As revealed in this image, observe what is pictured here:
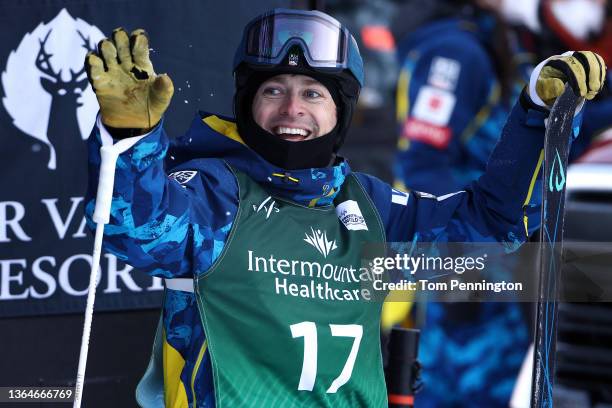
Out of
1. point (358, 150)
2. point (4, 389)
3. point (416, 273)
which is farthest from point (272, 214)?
point (358, 150)

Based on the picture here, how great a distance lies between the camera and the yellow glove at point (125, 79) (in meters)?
2.54

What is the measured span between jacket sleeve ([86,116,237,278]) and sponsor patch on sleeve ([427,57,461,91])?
11.3 feet

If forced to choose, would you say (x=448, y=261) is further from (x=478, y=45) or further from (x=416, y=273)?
(x=478, y=45)

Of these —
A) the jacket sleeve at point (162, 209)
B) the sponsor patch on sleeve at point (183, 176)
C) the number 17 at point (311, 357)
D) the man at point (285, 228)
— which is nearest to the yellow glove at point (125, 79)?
the jacket sleeve at point (162, 209)

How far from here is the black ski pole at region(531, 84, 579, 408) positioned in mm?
3258

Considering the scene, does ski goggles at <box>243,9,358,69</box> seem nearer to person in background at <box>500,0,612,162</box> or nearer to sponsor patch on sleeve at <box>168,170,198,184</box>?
sponsor patch on sleeve at <box>168,170,198,184</box>

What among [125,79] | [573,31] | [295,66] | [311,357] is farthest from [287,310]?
[573,31]

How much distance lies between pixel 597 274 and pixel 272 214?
1.27m

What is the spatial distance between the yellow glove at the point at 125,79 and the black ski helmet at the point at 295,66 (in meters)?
0.70

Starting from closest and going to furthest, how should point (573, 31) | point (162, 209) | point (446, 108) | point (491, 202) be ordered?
1. point (162, 209)
2. point (491, 202)
3. point (446, 108)
4. point (573, 31)

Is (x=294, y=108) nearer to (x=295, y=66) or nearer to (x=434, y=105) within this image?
(x=295, y=66)

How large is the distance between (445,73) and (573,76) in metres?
3.33

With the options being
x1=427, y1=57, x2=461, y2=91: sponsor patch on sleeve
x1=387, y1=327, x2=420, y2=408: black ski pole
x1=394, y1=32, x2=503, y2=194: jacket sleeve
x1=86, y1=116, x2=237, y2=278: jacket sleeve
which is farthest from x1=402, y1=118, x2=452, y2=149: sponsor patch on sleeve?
x1=86, y1=116, x2=237, y2=278: jacket sleeve

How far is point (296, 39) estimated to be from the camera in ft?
10.8
